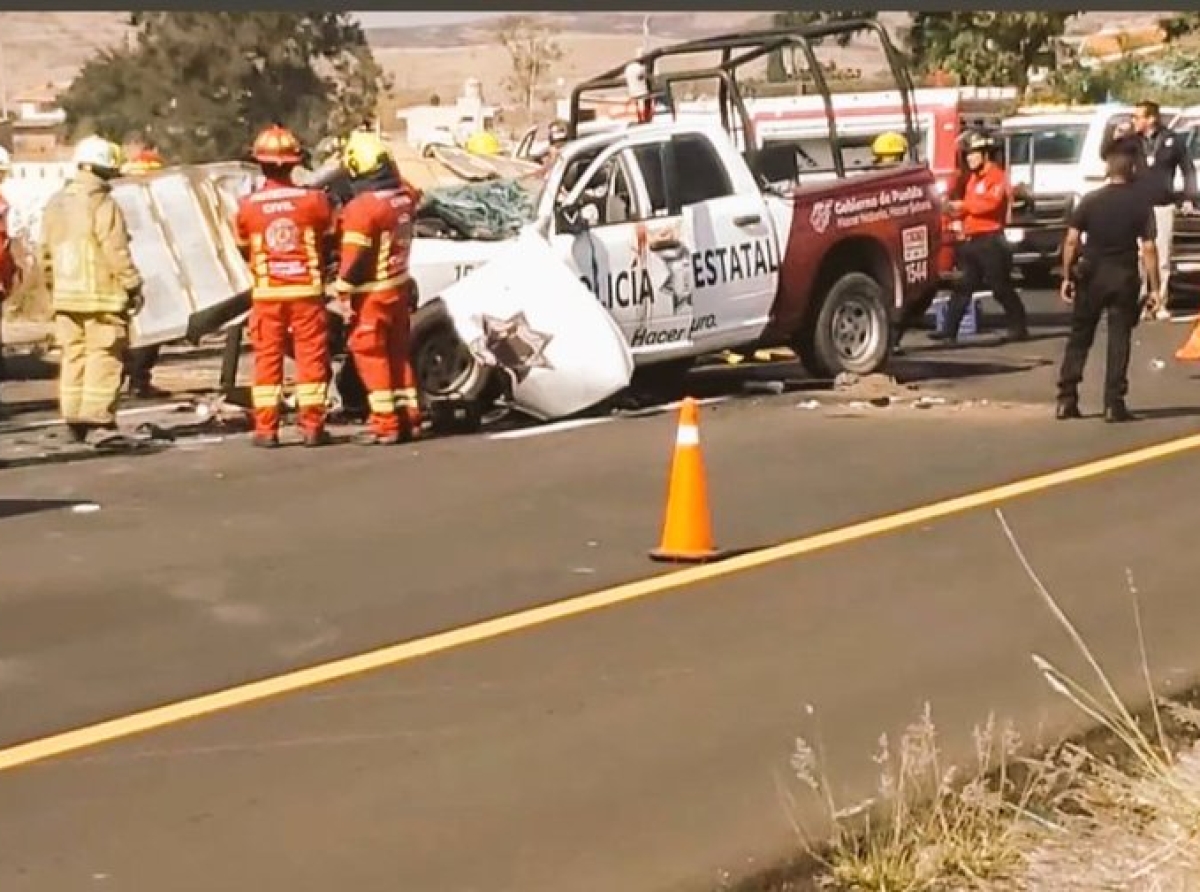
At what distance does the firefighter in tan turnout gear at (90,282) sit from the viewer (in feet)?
42.1

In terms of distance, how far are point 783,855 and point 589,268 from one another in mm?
8421

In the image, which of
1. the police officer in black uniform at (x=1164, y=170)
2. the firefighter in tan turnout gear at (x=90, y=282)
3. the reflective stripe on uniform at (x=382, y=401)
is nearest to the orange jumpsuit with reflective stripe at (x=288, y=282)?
the reflective stripe on uniform at (x=382, y=401)

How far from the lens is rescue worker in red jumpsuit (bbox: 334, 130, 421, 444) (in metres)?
12.6

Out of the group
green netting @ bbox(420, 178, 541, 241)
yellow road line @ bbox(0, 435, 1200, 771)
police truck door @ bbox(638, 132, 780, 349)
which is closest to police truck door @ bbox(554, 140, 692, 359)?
police truck door @ bbox(638, 132, 780, 349)

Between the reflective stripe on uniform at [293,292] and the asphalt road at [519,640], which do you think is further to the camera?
the reflective stripe on uniform at [293,292]

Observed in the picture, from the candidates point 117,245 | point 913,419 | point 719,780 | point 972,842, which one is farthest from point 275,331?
point 972,842

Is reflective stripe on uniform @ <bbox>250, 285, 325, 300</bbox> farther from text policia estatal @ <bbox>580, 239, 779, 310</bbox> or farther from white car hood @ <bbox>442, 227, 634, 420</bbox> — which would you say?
text policia estatal @ <bbox>580, 239, 779, 310</bbox>

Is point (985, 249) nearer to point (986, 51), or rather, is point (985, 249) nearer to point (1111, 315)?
point (1111, 315)

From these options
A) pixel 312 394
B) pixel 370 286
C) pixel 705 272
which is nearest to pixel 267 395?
pixel 312 394

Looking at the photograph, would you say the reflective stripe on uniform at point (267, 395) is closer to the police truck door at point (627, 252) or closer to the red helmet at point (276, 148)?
the red helmet at point (276, 148)

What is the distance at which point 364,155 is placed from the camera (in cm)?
1322

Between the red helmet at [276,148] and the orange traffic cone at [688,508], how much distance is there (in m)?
4.16

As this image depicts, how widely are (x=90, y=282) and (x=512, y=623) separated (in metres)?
5.52

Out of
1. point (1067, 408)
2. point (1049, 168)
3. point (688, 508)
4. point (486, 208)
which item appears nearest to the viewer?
point (688, 508)
